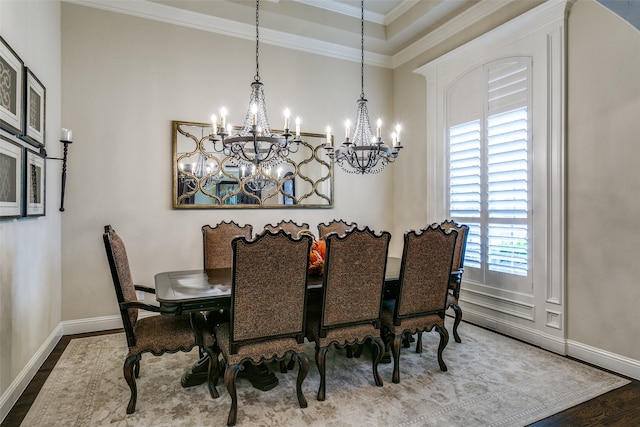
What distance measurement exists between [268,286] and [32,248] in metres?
2.00

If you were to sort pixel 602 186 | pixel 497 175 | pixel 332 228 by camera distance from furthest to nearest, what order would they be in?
pixel 332 228
pixel 497 175
pixel 602 186

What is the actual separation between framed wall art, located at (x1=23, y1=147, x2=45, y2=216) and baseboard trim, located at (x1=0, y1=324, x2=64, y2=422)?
109 cm

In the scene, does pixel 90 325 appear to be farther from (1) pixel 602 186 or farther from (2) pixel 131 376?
(1) pixel 602 186

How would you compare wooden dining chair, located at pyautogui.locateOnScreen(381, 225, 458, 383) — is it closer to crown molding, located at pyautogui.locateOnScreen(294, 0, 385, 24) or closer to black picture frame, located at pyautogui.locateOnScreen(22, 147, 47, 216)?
black picture frame, located at pyautogui.locateOnScreen(22, 147, 47, 216)

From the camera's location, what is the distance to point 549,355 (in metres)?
2.98

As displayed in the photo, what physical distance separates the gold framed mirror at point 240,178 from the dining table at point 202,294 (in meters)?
1.22

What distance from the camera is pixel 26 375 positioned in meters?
2.48

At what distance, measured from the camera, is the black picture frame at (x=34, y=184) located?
2.49 metres

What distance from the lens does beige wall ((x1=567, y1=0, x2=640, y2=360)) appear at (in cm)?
258

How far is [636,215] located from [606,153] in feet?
1.67

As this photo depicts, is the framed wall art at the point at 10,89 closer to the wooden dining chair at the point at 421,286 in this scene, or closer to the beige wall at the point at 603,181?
the wooden dining chair at the point at 421,286

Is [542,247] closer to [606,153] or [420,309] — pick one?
[606,153]

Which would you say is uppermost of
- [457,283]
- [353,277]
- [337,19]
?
[337,19]

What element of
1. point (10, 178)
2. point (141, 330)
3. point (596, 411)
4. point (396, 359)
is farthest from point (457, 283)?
point (10, 178)
